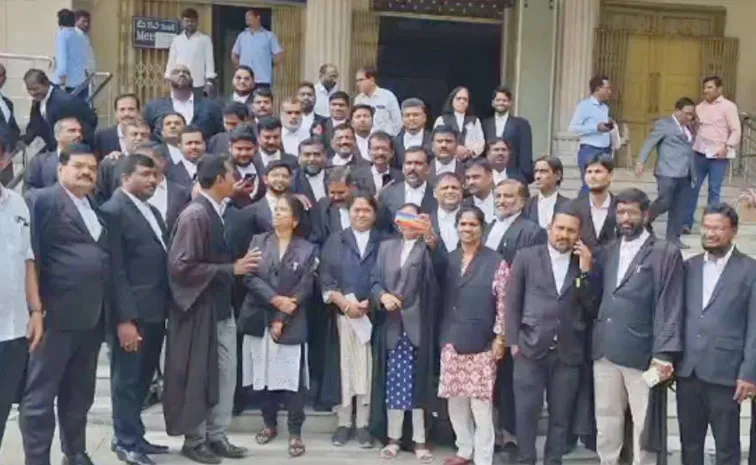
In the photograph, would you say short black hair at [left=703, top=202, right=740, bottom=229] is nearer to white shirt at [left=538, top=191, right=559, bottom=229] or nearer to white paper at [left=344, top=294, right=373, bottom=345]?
white shirt at [left=538, top=191, right=559, bottom=229]

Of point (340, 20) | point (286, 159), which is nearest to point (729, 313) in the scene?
point (286, 159)

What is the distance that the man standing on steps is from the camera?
11.6 meters

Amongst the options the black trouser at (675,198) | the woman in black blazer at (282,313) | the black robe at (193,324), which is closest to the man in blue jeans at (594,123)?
the black trouser at (675,198)

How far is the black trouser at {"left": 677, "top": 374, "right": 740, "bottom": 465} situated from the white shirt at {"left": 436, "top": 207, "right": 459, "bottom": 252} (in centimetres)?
184

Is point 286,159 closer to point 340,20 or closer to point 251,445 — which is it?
point 251,445

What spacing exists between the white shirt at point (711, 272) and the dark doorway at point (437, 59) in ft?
29.3

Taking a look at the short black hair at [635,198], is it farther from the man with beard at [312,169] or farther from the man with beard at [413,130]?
the man with beard at [413,130]

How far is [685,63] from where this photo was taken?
15.6 meters

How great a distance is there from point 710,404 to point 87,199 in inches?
159

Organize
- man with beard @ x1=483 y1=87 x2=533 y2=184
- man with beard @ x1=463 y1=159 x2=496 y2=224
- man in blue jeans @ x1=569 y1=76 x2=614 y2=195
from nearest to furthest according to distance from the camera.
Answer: man with beard @ x1=463 y1=159 x2=496 y2=224 → man with beard @ x1=483 y1=87 x2=533 y2=184 → man in blue jeans @ x1=569 y1=76 x2=614 y2=195

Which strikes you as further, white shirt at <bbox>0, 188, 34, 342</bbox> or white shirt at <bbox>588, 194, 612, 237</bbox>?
white shirt at <bbox>588, 194, 612, 237</bbox>

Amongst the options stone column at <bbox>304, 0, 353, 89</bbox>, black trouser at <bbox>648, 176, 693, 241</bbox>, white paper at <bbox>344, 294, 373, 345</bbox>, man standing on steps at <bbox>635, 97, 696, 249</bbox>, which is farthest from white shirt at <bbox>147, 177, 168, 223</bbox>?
stone column at <bbox>304, 0, 353, 89</bbox>

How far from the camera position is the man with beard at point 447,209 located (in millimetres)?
7824

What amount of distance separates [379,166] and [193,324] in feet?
→ 7.15
